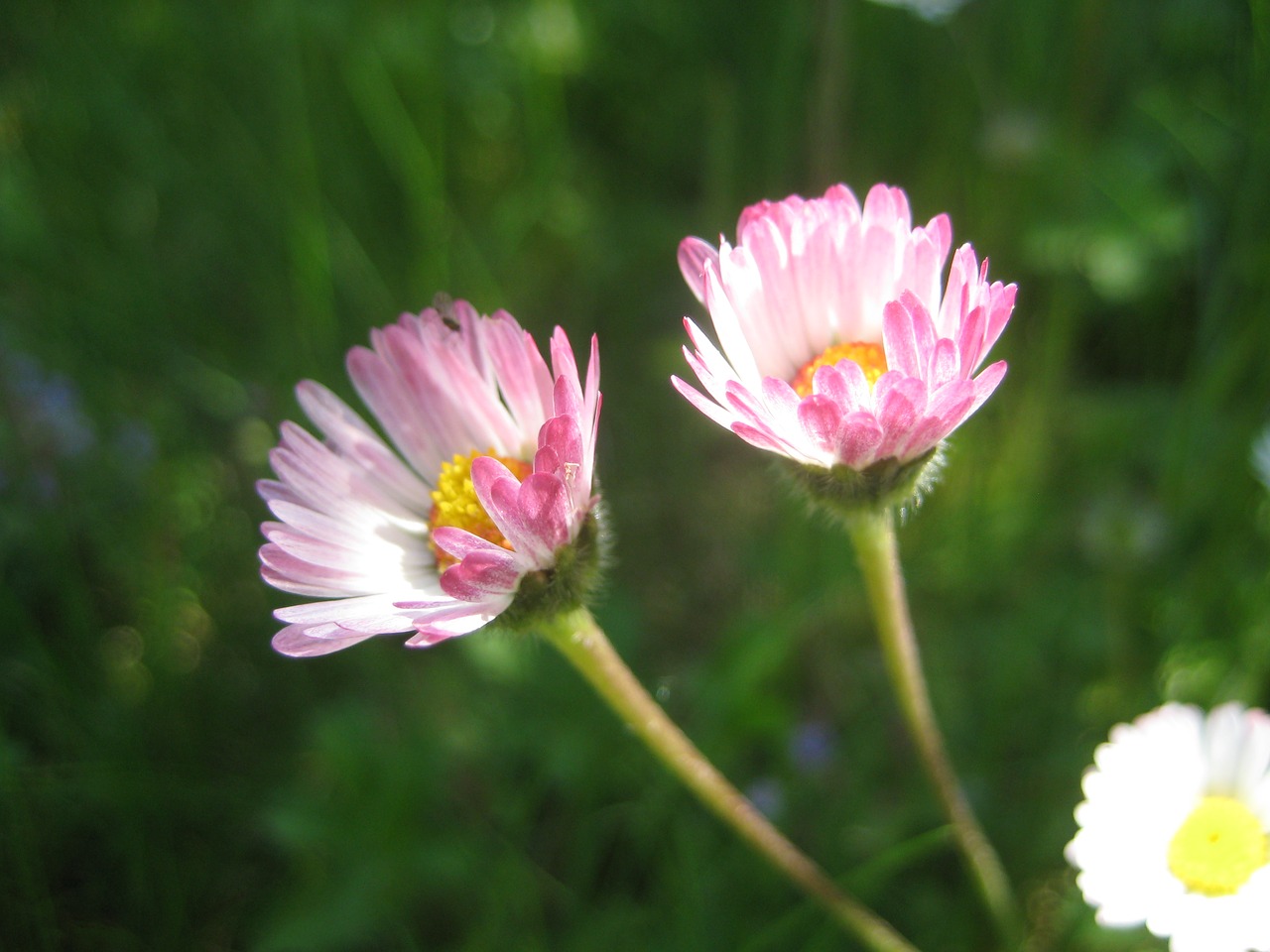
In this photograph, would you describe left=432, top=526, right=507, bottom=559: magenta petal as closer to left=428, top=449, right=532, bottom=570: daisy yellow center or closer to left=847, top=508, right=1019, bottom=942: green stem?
left=428, top=449, right=532, bottom=570: daisy yellow center

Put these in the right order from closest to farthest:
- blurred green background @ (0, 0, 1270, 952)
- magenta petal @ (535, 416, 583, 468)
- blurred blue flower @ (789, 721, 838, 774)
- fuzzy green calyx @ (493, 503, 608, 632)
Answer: magenta petal @ (535, 416, 583, 468)
fuzzy green calyx @ (493, 503, 608, 632)
blurred green background @ (0, 0, 1270, 952)
blurred blue flower @ (789, 721, 838, 774)

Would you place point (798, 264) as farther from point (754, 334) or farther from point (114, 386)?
point (114, 386)

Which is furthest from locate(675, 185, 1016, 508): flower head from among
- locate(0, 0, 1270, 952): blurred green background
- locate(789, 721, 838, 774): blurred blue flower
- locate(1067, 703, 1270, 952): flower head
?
locate(789, 721, 838, 774): blurred blue flower

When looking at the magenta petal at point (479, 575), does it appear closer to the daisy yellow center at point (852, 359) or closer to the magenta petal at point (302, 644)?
the magenta petal at point (302, 644)

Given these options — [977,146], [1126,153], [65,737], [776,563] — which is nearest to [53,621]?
[65,737]

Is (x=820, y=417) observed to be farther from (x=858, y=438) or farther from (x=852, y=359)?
(x=852, y=359)

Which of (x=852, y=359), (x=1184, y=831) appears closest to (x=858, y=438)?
(x=852, y=359)
